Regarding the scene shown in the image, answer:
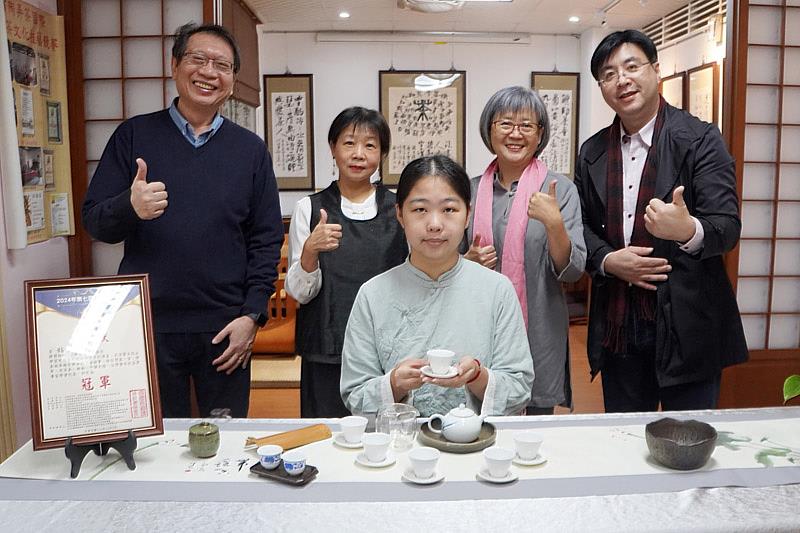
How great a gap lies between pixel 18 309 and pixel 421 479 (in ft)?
6.46

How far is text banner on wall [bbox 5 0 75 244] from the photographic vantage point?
2.53 meters

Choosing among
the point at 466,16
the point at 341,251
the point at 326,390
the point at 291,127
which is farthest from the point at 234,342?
the point at 291,127

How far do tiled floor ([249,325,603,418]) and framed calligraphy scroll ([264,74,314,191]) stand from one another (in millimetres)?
2399

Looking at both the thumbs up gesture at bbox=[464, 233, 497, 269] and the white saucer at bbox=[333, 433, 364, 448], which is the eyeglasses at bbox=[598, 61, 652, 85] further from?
the white saucer at bbox=[333, 433, 364, 448]

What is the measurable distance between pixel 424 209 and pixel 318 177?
489cm

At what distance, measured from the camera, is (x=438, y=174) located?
1.72 m

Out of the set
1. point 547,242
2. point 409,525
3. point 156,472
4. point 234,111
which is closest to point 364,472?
A: point 409,525

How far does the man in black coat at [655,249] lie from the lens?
6.59 feet

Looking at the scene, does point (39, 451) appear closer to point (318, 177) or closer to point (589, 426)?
point (589, 426)

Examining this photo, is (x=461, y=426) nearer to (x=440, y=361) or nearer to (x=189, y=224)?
(x=440, y=361)

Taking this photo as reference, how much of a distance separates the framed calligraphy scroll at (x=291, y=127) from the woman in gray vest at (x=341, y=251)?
426cm

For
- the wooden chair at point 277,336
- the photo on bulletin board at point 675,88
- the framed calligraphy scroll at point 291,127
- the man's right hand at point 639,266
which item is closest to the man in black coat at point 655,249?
the man's right hand at point 639,266

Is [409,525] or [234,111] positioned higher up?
[234,111]

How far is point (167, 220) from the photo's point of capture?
204cm
